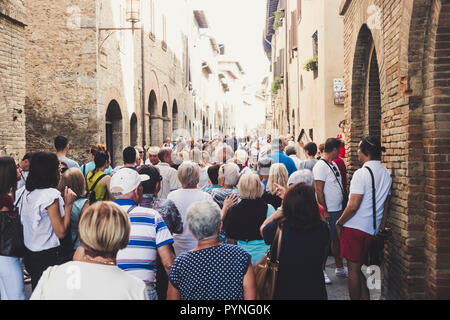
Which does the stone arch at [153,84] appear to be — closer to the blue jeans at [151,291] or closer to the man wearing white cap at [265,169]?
the man wearing white cap at [265,169]

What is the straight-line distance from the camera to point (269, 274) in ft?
11.4

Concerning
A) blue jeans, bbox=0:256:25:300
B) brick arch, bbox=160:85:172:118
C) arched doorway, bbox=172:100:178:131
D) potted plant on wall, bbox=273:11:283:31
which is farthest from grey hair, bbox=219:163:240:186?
potted plant on wall, bbox=273:11:283:31

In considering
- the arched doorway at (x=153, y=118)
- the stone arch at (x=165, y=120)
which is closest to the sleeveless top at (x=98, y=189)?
the arched doorway at (x=153, y=118)

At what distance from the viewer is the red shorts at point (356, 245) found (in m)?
4.79

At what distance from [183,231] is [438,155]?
2.49 metres

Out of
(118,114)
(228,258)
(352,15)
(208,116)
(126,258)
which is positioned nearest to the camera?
(228,258)

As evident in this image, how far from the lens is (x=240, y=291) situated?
10.4 feet

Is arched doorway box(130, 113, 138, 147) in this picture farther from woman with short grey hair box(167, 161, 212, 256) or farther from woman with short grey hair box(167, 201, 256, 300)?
woman with short grey hair box(167, 201, 256, 300)

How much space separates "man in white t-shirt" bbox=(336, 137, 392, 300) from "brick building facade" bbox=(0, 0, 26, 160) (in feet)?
20.6

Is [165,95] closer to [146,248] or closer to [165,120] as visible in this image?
[165,120]

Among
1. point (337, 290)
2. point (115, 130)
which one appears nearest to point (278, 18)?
point (115, 130)

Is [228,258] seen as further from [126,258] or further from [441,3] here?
[441,3]
